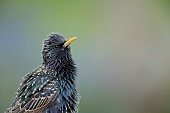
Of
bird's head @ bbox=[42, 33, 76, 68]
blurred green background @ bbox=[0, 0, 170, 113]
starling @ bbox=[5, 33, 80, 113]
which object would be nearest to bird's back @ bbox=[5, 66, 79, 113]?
starling @ bbox=[5, 33, 80, 113]

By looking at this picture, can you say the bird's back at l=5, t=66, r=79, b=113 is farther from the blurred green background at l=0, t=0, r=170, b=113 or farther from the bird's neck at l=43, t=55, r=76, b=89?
the blurred green background at l=0, t=0, r=170, b=113

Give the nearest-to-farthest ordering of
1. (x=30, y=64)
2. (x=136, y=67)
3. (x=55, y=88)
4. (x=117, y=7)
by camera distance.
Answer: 1. (x=55, y=88)
2. (x=30, y=64)
3. (x=136, y=67)
4. (x=117, y=7)

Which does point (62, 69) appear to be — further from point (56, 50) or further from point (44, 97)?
point (44, 97)

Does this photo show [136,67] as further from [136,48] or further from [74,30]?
[74,30]

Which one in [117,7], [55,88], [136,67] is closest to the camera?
[55,88]

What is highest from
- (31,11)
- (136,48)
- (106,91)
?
(31,11)

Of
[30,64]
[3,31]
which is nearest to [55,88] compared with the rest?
[30,64]
